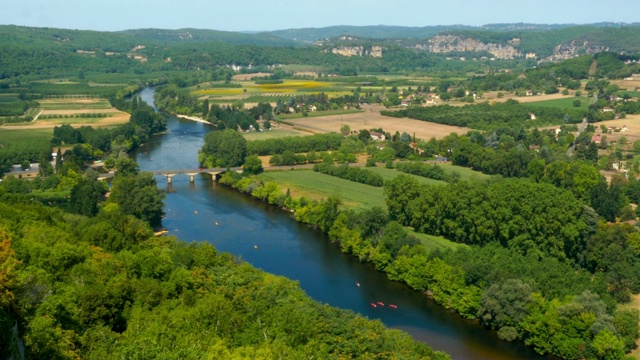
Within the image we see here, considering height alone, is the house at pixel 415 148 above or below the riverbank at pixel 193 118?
above

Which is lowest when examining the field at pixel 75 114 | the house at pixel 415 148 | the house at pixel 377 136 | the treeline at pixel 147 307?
the house at pixel 377 136

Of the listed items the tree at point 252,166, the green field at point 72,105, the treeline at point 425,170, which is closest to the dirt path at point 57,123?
the green field at point 72,105

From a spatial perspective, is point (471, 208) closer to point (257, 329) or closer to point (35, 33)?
point (257, 329)

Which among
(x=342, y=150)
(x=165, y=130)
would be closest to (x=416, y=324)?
(x=342, y=150)

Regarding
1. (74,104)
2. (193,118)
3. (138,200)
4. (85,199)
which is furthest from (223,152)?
(74,104)

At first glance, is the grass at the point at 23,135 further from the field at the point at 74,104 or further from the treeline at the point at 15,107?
the field at the point at 74,104

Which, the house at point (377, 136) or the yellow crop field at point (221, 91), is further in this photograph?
the yellow crop field at point (221, 91)

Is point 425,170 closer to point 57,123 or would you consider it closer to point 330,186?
point 330,186
